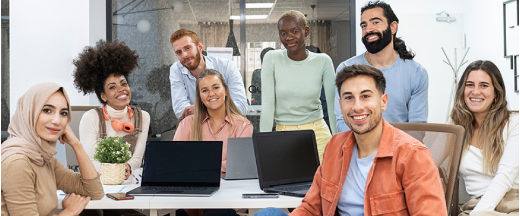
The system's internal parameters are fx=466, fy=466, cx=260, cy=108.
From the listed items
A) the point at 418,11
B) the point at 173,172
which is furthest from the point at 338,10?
the point at 173,172

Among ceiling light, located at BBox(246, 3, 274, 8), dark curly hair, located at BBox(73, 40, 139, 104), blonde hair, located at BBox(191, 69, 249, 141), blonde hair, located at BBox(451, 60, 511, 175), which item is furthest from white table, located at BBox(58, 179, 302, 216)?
ceiling light, located at BBox(246, 3, 274, 8)

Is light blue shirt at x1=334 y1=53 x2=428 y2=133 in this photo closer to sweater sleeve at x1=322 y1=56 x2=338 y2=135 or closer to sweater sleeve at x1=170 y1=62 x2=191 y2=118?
sweater sleeve at x1=322 y1=56 x2=338 y2=135

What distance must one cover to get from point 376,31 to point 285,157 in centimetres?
105

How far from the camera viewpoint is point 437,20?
4.96 metres

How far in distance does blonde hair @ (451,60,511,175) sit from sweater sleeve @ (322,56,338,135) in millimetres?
741

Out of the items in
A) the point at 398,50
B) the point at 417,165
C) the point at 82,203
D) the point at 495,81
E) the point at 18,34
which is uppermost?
the point at 18,34

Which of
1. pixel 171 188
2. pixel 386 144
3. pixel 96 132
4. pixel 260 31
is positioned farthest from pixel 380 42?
pixel 260 31

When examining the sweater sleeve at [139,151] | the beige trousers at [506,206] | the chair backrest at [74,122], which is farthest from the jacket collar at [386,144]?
the chair backrest at [74,122]

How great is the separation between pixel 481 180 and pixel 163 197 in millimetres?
1442

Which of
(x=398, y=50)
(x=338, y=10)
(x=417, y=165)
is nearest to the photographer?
(x=417, y=165)

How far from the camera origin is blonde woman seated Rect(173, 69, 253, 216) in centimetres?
262

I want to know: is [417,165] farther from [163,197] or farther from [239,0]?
[239,0]

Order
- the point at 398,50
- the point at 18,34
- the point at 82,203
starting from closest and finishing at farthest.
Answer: the point at 82,203 → the point at 398,50 → the point at 18,34

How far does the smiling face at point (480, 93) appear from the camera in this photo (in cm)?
228
